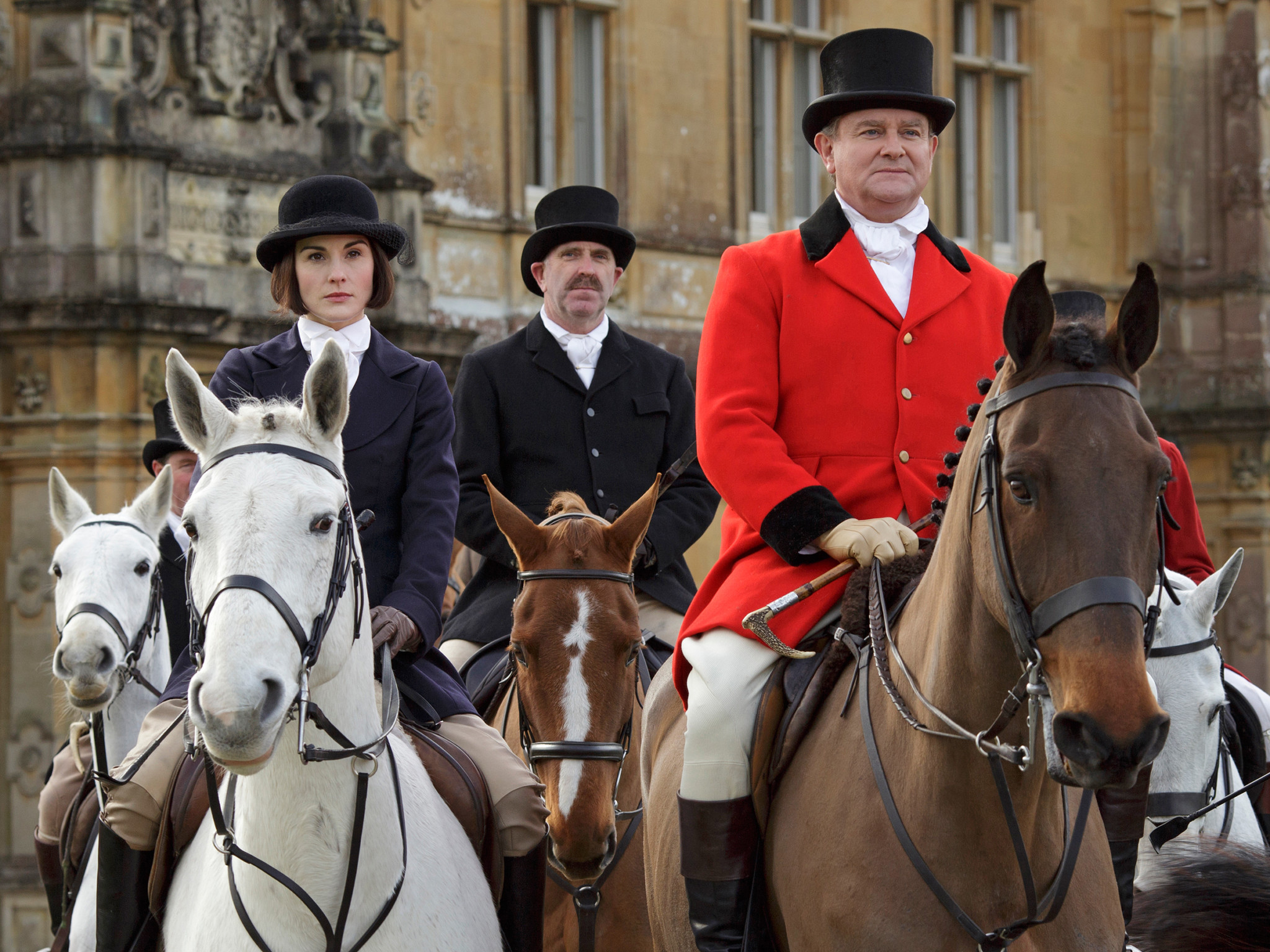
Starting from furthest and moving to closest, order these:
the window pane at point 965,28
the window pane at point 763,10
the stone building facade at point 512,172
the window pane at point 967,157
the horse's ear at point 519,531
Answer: the window pane at point 965,28 < the window pane at point 967,157 < the window pane at point 763,10 < the stone building facade at point 512,172 < the horse's ear at point 519,531

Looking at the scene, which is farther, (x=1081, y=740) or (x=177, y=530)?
(x=177, y=530)

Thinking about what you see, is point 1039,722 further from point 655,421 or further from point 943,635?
point 655,421

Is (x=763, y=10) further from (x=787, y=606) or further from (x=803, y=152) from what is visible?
(x=787, y=606)

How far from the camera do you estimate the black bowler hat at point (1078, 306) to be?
3.48 m

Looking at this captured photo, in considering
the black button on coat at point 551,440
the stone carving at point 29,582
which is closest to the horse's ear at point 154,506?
the black button on coat at point 551,440

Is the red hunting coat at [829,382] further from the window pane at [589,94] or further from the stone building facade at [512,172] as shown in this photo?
the window pane at [589,94]

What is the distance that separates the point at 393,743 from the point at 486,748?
1.23ft

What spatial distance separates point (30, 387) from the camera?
12.4 meters

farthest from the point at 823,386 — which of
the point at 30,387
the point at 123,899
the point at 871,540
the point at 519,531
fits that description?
the point at 30,387

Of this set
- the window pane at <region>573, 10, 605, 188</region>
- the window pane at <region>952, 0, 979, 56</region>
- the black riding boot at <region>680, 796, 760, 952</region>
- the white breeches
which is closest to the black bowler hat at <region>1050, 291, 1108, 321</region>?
the white breeches

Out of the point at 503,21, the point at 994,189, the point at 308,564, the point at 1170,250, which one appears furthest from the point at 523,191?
the point at 308,564

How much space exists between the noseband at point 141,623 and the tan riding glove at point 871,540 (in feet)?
10.2

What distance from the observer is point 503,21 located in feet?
54.5

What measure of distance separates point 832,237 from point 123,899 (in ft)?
7.21
